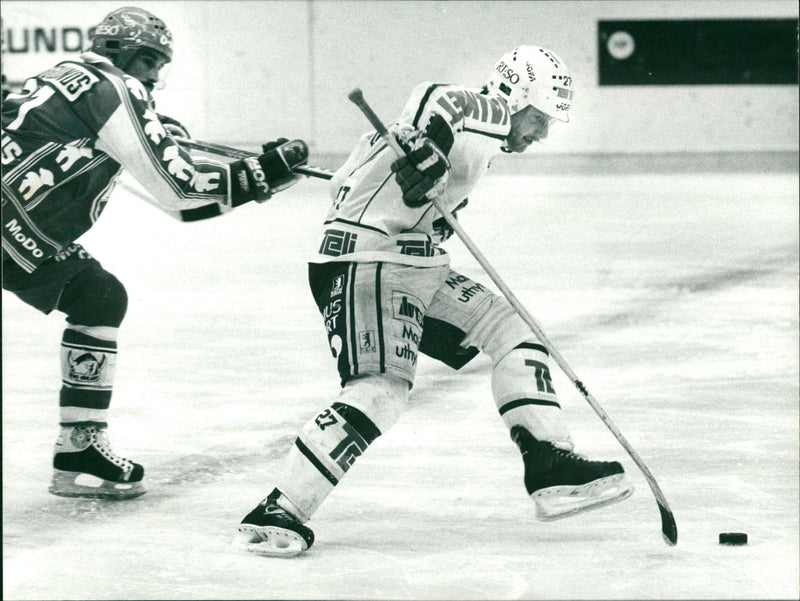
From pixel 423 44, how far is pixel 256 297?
29.1 feet

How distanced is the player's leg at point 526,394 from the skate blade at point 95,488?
783mm

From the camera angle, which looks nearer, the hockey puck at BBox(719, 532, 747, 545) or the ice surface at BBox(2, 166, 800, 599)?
the ice surface at BBox(2, 166, 800, 599)

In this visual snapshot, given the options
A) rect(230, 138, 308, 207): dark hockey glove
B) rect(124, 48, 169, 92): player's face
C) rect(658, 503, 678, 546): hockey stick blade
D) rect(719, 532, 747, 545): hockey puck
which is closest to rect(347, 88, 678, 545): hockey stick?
rect(658, 503, 678, 546): hockey stick blade

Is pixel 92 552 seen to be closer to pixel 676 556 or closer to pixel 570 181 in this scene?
pixel 676 556

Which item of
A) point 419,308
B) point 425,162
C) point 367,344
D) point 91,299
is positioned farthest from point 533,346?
point 91,299

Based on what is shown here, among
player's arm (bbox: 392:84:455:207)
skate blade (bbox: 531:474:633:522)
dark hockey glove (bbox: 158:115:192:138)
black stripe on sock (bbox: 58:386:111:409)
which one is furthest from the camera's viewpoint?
dark hockey glove (bbox: 158:115:192:138)

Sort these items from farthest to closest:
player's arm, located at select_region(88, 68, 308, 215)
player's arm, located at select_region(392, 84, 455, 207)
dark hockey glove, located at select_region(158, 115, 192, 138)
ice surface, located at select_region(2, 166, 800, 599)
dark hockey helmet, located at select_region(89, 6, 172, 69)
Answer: dark hockey glove, located at select_region(158, 115, 192, 138) → dark hockey helmet, located at select_region(89, 6, 172, 69) → player's arm, located at select_region(88, 68, 308, 215) → player's arm, located at select_region(392, 84, 455, 207) → ice surface, located at select_region(2, 166, 800, 599)

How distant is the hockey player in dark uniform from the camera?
3.00 meters

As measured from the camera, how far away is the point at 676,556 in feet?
8.99

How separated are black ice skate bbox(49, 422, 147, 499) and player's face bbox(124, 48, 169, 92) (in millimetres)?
840

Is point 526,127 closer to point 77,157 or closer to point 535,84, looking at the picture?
point 535,84

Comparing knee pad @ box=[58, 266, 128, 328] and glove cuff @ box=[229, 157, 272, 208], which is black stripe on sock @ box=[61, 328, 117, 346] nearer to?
knee pad @ box=[58, 266, 128, 328]

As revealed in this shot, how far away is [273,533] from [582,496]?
0.65 metres

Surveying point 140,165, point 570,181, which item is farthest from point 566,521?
point 570,181
